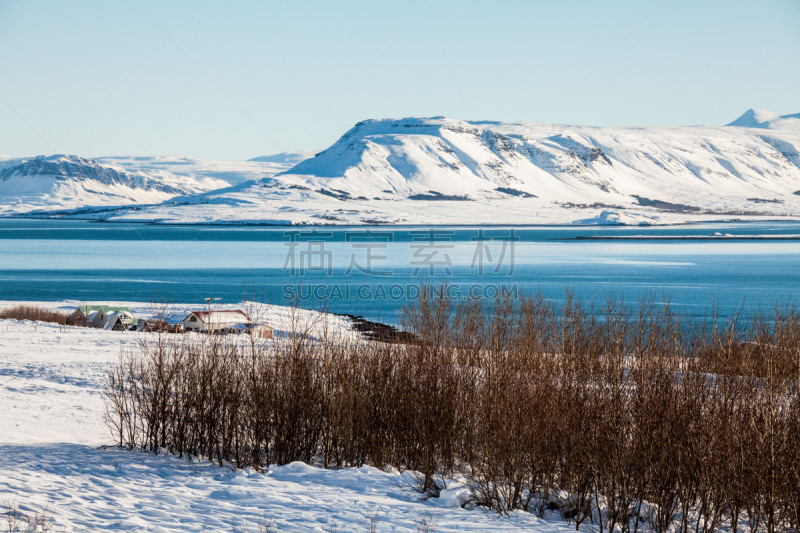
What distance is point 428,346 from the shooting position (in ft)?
43.4

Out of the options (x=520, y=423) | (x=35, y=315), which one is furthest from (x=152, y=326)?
(x=520, y=423)

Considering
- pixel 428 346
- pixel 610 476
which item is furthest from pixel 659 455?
pixel 428 346

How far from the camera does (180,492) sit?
1034 centimetres

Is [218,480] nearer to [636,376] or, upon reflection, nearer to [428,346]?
[428,346]

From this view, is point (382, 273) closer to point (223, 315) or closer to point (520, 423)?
point (223, 315)

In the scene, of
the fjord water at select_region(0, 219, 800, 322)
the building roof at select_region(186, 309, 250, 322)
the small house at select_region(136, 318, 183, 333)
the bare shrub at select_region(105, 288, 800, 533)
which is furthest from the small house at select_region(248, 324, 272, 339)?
the bare shrub at select_region(105, 288, 800, 533)

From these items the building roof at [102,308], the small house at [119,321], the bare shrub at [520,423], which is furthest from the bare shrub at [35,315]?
the bare shrub at [520,423]

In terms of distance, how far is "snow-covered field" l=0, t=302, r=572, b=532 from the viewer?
899cm

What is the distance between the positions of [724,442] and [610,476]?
1.56m

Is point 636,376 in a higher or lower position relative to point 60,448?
higher

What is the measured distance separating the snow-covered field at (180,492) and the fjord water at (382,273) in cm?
2286

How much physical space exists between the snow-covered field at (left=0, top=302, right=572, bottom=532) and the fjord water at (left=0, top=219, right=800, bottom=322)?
22857mm

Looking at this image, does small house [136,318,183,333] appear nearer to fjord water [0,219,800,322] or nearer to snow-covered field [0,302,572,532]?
fjord water [0,219,800,322]

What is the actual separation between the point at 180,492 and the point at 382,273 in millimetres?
64403
